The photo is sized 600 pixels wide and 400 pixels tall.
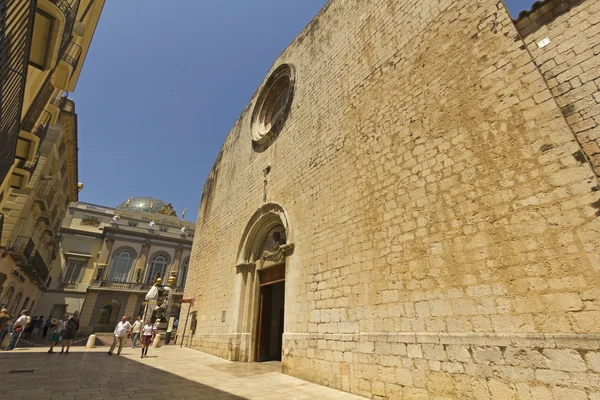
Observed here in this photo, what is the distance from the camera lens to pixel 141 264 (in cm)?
2717

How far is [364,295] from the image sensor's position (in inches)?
207

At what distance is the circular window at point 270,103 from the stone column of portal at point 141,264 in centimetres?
2168

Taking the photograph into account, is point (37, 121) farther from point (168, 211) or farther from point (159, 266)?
point (168, 211)

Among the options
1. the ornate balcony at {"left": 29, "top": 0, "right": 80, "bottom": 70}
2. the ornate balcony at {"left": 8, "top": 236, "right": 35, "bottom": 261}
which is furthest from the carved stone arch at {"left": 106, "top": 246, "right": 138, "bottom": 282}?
the ornate balcony at {"left": 29, "top": 0, "right": 80, "bottom": 70}

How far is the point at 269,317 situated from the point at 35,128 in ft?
29.2

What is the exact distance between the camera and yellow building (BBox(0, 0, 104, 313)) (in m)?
3.79

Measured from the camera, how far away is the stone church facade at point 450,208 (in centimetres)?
327

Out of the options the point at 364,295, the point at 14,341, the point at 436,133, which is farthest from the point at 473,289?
the point at 14,341

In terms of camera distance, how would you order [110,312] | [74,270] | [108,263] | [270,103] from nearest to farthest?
[270,103] < [74,270] < [110,312] < [108,263]

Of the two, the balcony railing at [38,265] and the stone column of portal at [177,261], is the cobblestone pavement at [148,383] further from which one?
the stone column of portal at [177,261]

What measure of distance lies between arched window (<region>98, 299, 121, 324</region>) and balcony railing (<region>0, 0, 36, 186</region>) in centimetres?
2535

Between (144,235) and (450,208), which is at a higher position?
(144,235)

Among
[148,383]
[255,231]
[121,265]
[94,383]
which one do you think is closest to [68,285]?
[121,265]

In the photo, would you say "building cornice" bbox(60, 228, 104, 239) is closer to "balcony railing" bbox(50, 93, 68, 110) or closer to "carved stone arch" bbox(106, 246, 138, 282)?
"carved stone arch" bbox(106, 246, 138, 282)
